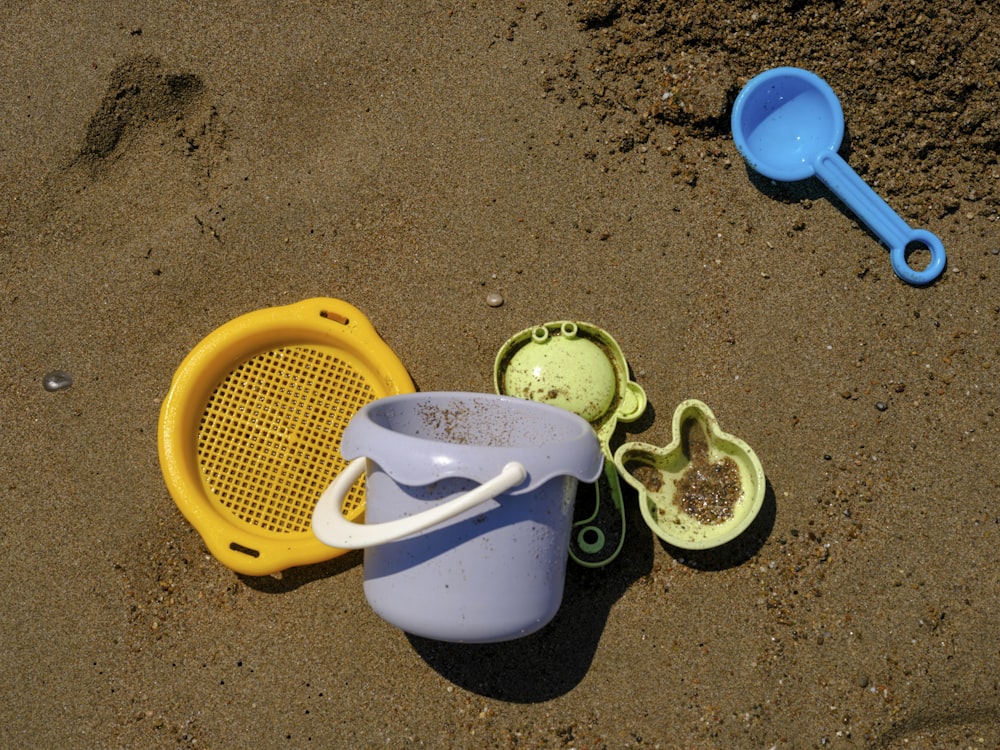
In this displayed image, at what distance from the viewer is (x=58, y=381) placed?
1554 mm

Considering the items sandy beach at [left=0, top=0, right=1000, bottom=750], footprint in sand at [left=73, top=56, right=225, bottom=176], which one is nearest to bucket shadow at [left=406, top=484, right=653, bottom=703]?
sandy beach at [left=0, top=0, right=1000, bottom=750]

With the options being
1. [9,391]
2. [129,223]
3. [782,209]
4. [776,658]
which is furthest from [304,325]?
[776,658]

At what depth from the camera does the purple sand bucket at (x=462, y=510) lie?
1.07 m

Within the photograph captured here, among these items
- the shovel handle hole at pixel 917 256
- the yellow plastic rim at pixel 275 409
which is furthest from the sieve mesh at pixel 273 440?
the shovel handle hole at pixel 917 256

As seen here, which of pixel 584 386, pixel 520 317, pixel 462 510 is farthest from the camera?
pixel 520 317

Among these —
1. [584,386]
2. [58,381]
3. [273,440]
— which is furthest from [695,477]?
[58,381]

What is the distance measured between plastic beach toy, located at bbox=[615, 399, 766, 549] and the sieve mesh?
0.59 m

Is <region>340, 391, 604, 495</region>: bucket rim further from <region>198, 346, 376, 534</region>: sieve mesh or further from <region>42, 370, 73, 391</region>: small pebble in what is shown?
<region>42, 370, 73, 391</region>: small pebble

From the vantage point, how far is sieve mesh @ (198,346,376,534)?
1501 mm

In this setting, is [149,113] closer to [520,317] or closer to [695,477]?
[520,317]

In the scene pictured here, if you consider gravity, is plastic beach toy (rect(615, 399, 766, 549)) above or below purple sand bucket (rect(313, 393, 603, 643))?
below

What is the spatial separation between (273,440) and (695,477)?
2.93 ft

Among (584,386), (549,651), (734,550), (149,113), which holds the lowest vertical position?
(549,651)

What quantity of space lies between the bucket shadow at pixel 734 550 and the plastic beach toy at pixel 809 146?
586mm
